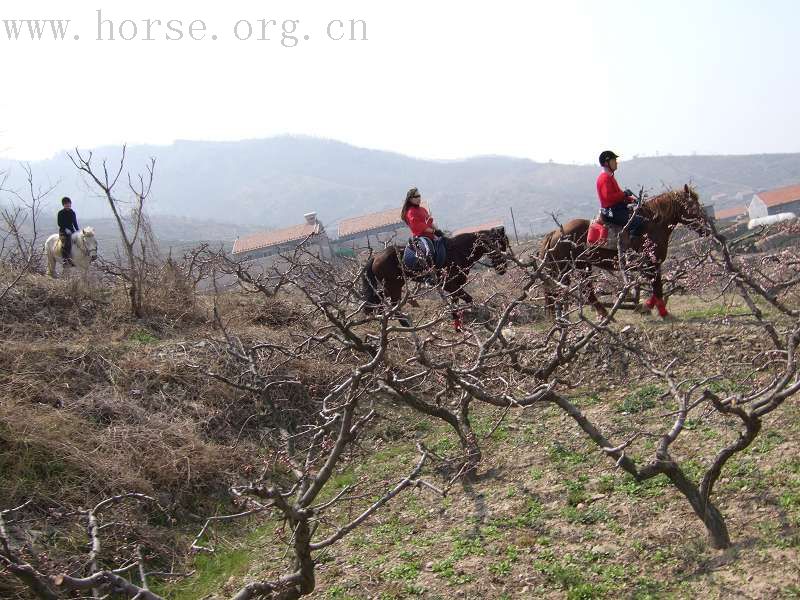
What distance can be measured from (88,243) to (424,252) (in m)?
7.08

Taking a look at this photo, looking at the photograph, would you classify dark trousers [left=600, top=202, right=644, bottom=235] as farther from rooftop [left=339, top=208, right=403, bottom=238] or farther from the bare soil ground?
rooftop [left=339, top=208, right=403, bottom=238]

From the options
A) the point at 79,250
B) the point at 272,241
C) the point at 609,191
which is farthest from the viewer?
the point at 272,241

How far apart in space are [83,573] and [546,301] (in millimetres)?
7515

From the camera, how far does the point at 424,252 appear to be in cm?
1068

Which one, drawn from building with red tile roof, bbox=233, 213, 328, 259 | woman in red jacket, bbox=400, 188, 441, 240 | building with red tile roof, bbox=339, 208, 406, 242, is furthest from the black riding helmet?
building with red tile roof, bbox=339, 208, 406, 242

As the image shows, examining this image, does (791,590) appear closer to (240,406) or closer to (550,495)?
(550,495)

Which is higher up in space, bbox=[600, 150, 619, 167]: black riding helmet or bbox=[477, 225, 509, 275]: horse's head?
bbox=[600, 150, 619, 167]: black riding helmet

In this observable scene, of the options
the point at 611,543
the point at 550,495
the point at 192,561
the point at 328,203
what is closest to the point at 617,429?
the point at 550,495

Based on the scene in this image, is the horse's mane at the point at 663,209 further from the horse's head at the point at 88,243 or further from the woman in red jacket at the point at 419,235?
the horse's head at the point at 88,243

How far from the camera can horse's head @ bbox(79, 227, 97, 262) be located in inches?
532

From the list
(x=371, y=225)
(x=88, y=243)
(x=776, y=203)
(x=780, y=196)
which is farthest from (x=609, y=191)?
(x=780, y=196)

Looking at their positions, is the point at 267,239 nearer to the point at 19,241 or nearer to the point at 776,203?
the point at 19,241

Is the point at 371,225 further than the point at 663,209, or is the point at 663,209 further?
the point at 371,225

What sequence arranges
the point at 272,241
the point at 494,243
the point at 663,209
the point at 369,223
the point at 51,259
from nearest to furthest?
the point at 663,209 < the point at 494,243 < the point at 51,259 < the point at 272,241 < the point at 369,223
